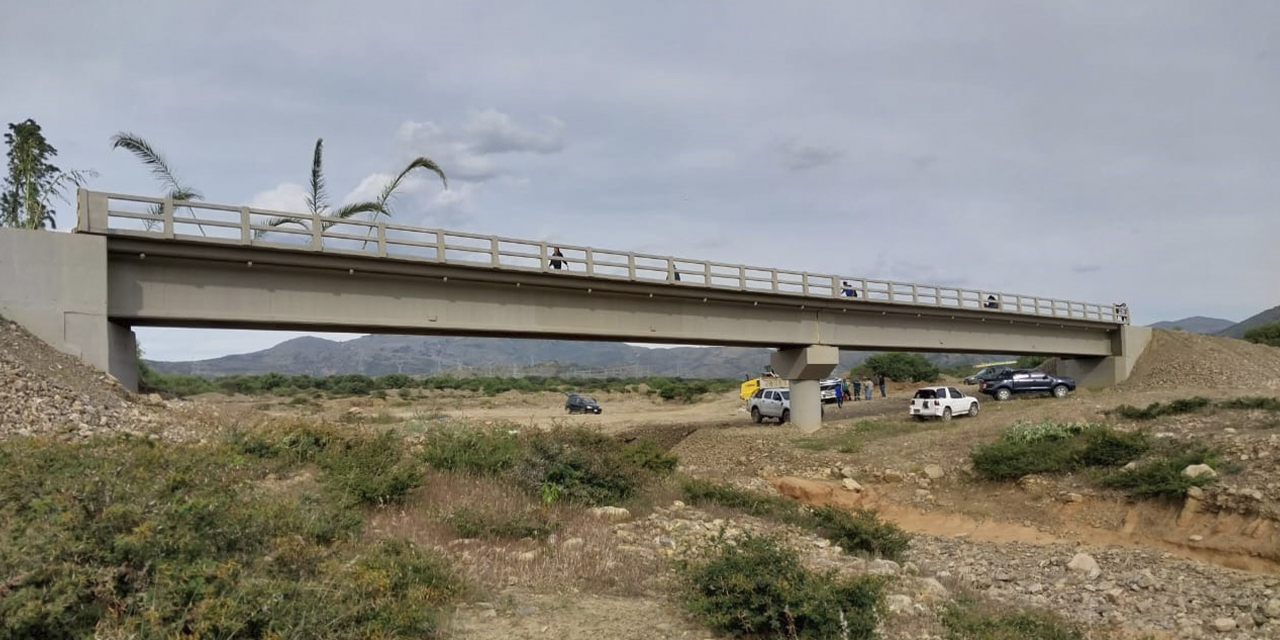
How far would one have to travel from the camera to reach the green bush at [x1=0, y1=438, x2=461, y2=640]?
Answer: 16.6 feet

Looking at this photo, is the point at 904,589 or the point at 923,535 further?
the point at 923,535

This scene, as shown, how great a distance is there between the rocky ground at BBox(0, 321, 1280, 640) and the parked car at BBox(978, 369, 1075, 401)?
13089 mm

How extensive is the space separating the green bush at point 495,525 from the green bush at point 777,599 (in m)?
3.03

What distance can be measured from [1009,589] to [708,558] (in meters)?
6.89

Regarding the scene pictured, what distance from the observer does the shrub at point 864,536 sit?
1316 cm

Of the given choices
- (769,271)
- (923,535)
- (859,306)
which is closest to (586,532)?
(923,535)

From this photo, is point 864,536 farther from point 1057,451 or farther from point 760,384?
point 760,384

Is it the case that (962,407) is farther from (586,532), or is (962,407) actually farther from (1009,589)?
(586,532)

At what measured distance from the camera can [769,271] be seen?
30828mm

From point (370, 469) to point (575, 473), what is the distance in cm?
354

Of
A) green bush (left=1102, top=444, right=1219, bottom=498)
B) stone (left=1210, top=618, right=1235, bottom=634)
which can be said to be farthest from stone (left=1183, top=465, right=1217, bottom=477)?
stone (left=1210, top=618, right=1235, bottom=634)

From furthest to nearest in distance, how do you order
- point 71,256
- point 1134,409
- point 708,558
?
point 1134,409
point 71,256
point 708,558

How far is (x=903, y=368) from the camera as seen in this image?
228 ft

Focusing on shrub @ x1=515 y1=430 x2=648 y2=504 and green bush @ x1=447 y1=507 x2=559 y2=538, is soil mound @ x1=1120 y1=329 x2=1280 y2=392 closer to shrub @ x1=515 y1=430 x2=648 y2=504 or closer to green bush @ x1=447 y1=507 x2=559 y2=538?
shrub @ x1=515 y1=430 x2=648 y2=504
